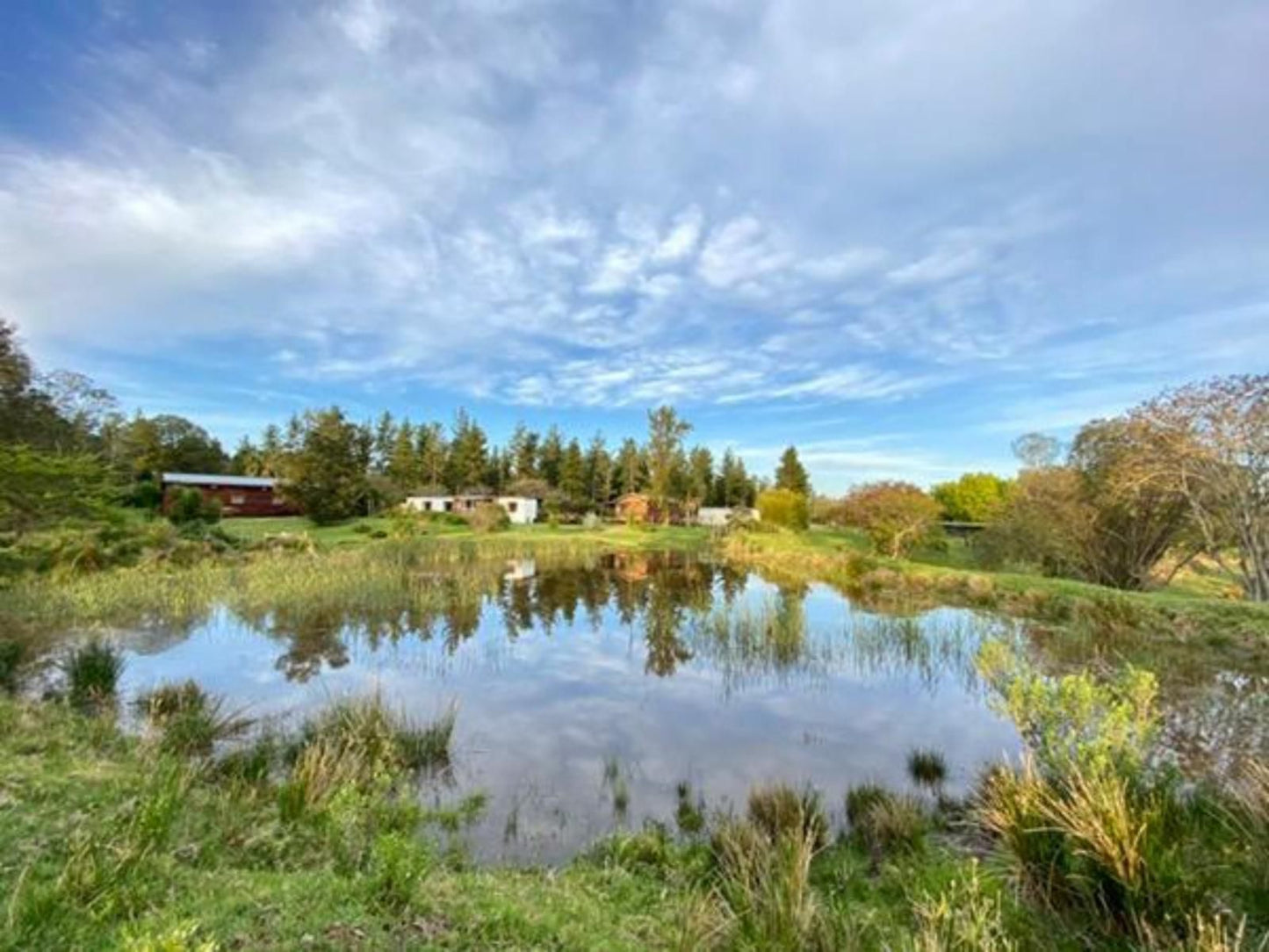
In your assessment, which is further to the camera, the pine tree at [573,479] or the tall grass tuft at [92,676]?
the pine tree at [573,479]

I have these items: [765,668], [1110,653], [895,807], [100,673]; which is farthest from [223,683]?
[1110,653]

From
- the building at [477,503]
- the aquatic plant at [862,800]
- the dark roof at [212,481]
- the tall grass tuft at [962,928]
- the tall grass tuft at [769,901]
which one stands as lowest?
the aquatic plant at [862,800]

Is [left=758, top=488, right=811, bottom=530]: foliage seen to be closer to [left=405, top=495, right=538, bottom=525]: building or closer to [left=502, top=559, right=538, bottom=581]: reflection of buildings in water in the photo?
[left=502, top=559, right=538, bottom=581]: reflection of buildings in water

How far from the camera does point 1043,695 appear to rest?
5.44 metres

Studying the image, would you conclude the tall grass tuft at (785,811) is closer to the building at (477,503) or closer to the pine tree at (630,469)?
the building at (477,503)

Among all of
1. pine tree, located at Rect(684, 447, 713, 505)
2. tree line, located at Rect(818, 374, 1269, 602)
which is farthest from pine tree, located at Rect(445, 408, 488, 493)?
tree line, located at Rect(818, 374, 1269, 602)

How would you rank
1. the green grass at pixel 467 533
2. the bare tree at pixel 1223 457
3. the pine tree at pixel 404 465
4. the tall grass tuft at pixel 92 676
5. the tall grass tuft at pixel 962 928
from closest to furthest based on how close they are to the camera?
the tall grass tuft at pixel 962 928
the tall grass tuft at pixel 92 676
the bare tree at pixel 1223 457
the green grass at pixel 467 533
the pine tree at pixel 404 465

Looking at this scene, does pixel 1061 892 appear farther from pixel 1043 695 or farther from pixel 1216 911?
pixel 1043 695

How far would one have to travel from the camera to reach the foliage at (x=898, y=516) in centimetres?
2947

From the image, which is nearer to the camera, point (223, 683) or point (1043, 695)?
point (1043, 695)

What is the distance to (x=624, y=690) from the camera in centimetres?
1081

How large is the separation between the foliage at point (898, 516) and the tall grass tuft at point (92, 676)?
26.2 metres

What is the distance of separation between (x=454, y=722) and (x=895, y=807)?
206 inches

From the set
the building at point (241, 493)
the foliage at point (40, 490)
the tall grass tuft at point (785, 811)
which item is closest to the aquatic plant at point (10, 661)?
the foliage at point (40, 490)
